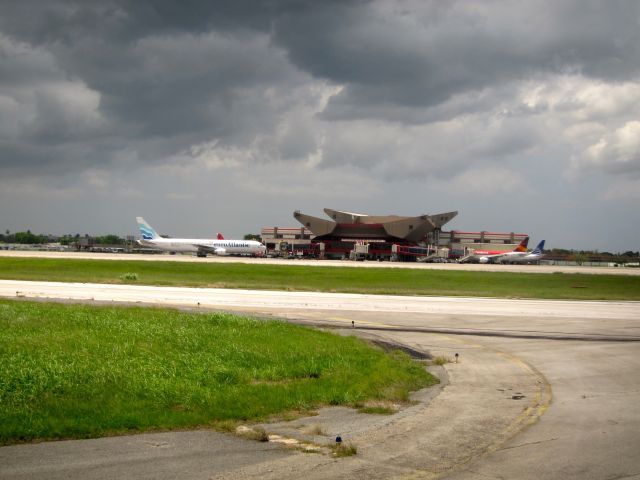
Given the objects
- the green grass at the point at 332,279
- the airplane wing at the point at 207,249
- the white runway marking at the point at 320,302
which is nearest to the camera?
the white runway marking at the point at 320,302

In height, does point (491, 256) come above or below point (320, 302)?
above

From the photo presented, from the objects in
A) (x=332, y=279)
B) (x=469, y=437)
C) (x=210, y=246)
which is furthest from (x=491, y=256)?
(x=469, y=437)

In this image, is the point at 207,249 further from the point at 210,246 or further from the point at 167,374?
the point at 167,374

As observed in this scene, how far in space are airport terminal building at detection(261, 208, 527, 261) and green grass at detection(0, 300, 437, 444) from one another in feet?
380

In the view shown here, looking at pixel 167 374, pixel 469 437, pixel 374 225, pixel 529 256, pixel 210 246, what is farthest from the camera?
pixel 374 225

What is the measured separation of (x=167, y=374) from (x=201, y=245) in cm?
10795

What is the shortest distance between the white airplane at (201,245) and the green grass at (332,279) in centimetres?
3687

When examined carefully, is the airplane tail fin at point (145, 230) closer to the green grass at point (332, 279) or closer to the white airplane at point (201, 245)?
the white airplane at point (201, 245)

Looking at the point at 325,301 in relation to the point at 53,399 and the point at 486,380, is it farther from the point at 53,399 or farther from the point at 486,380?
the point at 53,399

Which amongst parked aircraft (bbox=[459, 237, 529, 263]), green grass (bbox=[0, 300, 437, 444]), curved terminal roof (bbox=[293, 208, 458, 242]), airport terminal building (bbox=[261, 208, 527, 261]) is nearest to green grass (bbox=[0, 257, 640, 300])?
green grass (bbox=[0, 300, 437, 444])

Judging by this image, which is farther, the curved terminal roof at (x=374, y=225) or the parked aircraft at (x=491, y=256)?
the curved terminal roof at (x=374, y=225)

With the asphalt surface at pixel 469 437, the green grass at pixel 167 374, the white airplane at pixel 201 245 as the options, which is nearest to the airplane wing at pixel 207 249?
the white airplane at pixel 201 245

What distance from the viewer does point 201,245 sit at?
4781 inches

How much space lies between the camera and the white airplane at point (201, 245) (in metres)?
122
